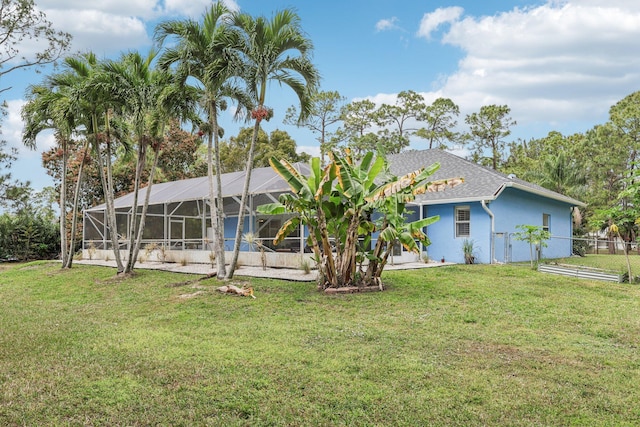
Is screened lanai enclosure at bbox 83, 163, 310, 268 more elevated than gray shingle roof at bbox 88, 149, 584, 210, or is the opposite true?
gray shingle roof at bbox 88, 149, 584, 210

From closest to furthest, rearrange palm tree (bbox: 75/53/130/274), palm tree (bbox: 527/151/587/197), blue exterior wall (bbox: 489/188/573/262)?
palm tree (bbox: 75/53/130/274) < blue exterior wall (bbox: 489/188/573/262) < palm tree (bbox: 527/151/587/197)

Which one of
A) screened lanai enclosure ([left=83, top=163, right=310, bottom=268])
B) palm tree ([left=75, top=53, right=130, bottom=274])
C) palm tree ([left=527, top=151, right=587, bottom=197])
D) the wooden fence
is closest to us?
the wooden fence

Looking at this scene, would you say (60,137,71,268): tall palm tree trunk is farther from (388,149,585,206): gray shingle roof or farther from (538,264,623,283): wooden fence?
(538,264,623,283): wooden fence

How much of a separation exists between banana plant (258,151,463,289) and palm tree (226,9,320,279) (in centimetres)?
212

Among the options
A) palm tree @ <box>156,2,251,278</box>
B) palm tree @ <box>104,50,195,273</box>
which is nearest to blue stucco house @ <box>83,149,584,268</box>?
palm tree @ <box>156,2,251,278</box>

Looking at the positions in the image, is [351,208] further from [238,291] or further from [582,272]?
[582,272]

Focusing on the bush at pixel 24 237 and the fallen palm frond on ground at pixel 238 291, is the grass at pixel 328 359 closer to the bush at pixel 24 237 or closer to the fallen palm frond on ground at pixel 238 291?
the fallen palm frond on ground at pixel 238 291

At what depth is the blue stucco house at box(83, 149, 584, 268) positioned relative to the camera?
15.8 m

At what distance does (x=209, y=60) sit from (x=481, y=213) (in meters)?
10.5

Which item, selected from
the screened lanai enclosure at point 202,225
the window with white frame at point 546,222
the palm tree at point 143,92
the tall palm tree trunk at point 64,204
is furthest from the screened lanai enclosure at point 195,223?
the window with white frame at point 546,222

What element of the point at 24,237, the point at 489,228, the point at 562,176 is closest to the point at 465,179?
the point at 489,228

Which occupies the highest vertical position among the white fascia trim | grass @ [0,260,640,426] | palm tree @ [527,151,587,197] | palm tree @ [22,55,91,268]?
palm tree @ [22,55,91,268]

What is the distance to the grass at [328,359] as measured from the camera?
397 centimetres

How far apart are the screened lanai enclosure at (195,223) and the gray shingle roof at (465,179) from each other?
5.40m
